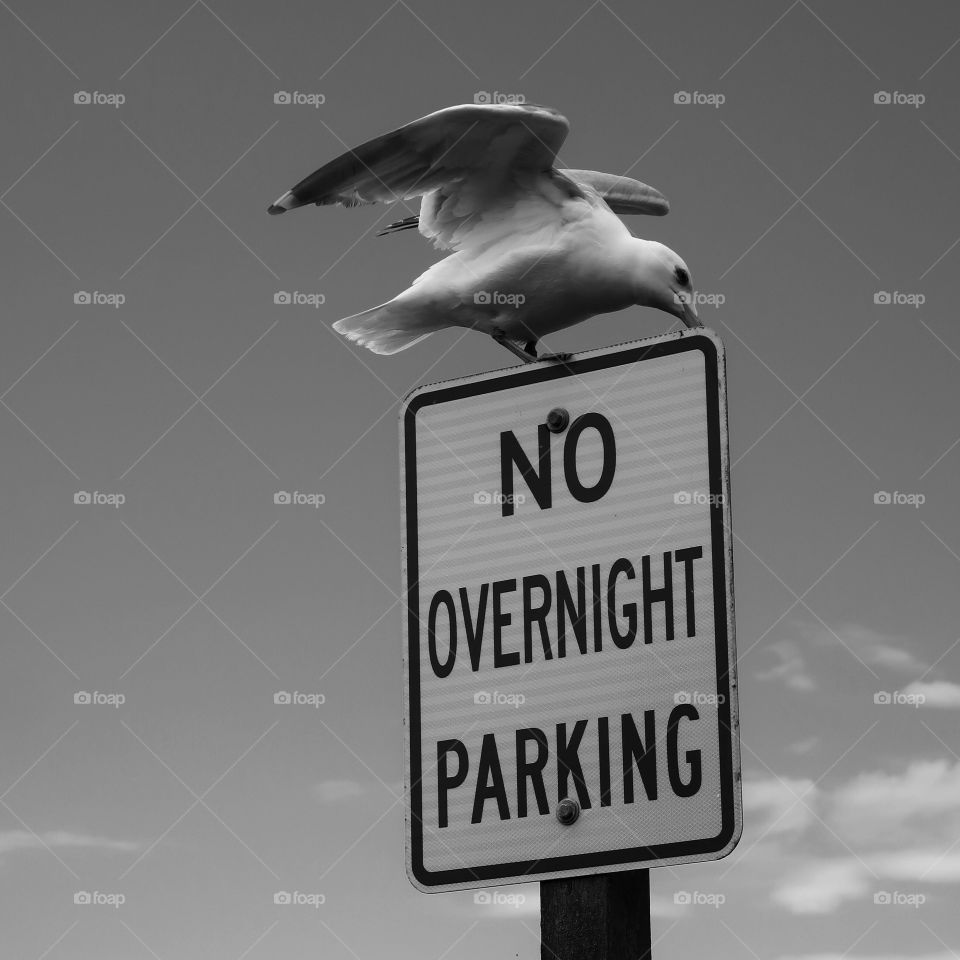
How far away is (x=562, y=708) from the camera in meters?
2.54

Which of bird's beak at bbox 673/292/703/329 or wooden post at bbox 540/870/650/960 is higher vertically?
bird's beak at bbox 673/292/703/329

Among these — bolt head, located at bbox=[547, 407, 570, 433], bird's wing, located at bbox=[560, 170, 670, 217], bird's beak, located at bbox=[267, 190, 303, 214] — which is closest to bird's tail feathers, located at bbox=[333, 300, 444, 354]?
bird's beak, located at bbox=[267, 190, 303, 214]

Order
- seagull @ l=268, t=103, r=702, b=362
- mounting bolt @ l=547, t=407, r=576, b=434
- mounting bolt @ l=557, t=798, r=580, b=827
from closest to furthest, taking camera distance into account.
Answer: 1. mounting bolt @ l=557, t=798, r=580, b=827
2. mounting bolt @ l=547, t=407, r=576, b=434
3. seagull @ l=268, t=103, r=702, b=362

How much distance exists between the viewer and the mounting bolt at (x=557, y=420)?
2.79 m

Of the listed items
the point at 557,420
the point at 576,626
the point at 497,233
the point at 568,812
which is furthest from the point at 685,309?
the point at 568,812

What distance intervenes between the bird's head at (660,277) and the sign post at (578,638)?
68.9 inches

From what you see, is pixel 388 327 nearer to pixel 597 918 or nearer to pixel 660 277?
pixel 660 277

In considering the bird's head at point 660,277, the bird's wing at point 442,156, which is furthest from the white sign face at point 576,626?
the bird's head at point 660,277

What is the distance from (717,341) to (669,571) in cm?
49

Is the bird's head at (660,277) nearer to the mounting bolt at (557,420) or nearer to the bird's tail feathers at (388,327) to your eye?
the bird's tail feathers at (388,327)

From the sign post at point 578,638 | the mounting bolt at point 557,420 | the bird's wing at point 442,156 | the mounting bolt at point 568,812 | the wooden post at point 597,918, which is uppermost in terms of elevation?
the bird's wing at point 442,156

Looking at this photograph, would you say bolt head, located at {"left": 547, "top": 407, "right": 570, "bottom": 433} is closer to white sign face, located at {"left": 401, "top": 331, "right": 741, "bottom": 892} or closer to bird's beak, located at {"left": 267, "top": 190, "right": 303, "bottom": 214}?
white sign face, located at {"left": 401, "top": 331, "right": 741, "bottom": 892}

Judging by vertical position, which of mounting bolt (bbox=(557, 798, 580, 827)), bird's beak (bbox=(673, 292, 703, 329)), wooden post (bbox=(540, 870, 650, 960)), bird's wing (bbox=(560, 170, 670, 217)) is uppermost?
bird's wing (bbox=(560, 170, 670, 217))

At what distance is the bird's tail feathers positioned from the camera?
15.1 ft
